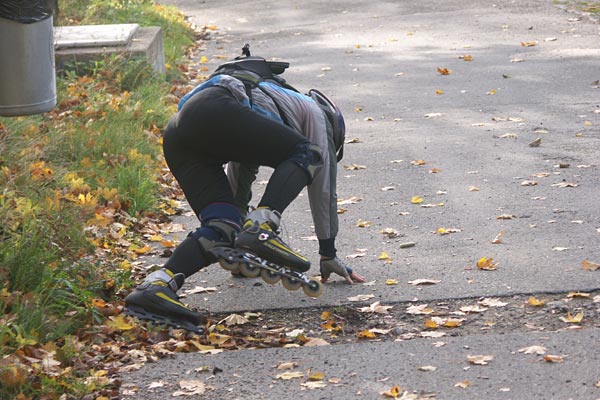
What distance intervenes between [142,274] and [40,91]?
4.09 feet

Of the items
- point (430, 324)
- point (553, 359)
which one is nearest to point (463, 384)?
point (553, 359)

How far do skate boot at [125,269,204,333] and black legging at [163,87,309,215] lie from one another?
0.64 m

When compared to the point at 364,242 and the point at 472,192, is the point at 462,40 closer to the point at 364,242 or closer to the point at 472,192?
the point at 472,192

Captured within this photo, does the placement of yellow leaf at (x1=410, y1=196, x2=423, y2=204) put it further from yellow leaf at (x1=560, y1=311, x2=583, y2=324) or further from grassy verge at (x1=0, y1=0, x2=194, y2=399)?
yellow leaf at (x1=560, y1=311, x2=583, y2=324)

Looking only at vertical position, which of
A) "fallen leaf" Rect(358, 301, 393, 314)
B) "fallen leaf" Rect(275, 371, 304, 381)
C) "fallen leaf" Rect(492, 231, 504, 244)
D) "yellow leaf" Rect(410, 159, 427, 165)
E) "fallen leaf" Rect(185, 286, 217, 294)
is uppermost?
"fallen leaf" Rect(275, 371, 304, 381)

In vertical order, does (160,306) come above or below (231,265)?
below

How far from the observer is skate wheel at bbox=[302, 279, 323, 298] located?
547 centimetres

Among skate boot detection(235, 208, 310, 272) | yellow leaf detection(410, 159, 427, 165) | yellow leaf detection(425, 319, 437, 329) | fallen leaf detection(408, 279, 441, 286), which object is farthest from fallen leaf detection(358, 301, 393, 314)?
yellow leaf detection(410, 159, 427, 165)

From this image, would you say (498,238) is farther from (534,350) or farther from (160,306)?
(160,306)

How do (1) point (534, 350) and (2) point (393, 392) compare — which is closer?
(2) point (393, 392)

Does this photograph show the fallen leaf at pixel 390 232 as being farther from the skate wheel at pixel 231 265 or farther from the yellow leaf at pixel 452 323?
the skate wheel at pixel 231 265

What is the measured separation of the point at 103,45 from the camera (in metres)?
11.7

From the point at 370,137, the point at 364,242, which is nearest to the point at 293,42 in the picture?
the point at 370,137

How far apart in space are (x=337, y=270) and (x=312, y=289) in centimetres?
69
